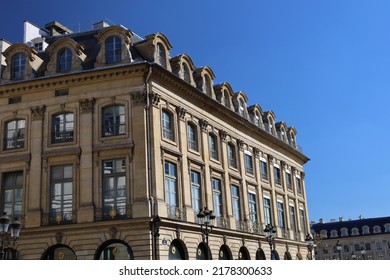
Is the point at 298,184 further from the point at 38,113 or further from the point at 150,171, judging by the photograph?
the point at 38,113

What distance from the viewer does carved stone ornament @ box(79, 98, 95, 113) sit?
3039cm

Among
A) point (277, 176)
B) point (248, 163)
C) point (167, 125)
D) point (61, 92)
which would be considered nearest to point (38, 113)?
point (61, 92)

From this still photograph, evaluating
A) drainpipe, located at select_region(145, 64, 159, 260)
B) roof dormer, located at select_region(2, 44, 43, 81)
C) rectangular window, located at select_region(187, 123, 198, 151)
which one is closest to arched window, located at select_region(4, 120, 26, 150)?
roof dormer, located at select_region(2, 44, 43, 81)

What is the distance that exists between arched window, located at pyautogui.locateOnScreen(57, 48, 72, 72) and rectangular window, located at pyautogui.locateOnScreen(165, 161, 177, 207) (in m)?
8.07

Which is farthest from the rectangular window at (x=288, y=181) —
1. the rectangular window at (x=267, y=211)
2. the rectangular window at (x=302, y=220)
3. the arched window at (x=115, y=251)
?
the arched window at (x=115, y=251)

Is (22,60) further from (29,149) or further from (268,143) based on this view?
(268,143)

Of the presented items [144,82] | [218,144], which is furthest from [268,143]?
[144,82]

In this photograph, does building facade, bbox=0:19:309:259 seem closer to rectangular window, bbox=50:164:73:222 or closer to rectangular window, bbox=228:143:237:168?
rectangular window, bbox=50:164:73:222

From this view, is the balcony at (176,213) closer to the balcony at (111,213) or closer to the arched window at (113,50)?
the balcony at (111,213)

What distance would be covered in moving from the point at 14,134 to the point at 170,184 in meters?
9.65

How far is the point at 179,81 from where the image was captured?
32.5m

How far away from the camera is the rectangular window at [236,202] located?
37.7m

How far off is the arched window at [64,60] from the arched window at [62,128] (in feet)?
8.97
